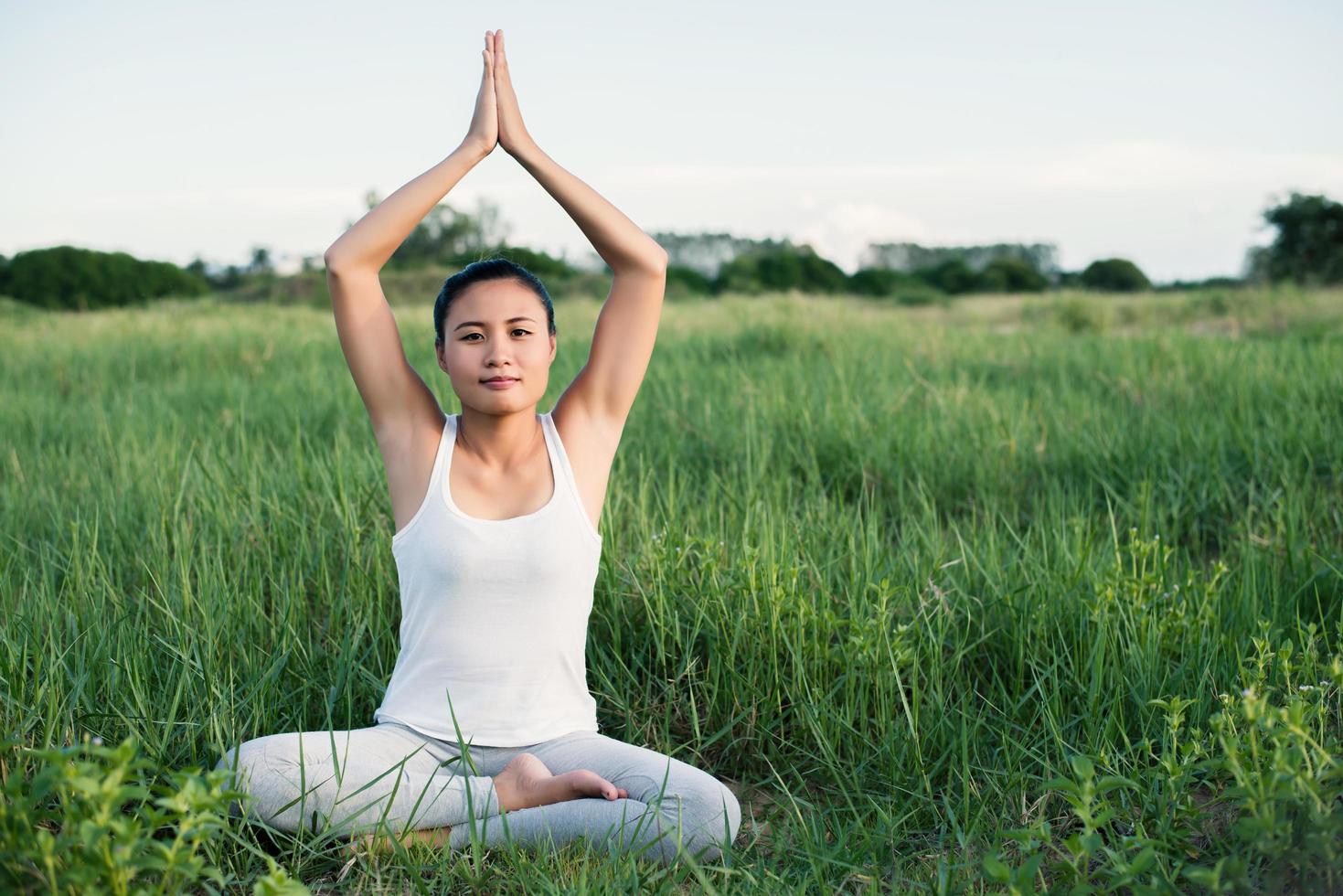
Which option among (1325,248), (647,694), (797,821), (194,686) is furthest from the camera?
(1325,248)

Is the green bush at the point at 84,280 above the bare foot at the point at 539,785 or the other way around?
above

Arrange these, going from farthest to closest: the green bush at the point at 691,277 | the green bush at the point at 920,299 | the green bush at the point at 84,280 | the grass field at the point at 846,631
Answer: the green bush at the point at 691,277 → the green bush at the point at 84,280 → the green bush at the point at 920,299 → the grass field at the point at 846,631

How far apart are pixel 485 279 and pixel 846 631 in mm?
1300

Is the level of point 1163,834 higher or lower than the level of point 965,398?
lower

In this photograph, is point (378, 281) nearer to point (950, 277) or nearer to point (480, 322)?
point (480, 322)

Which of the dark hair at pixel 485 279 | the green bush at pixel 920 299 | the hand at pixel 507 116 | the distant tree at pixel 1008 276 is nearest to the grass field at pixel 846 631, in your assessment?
the dark hair at pixel 485 279

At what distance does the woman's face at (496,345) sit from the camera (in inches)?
82.0

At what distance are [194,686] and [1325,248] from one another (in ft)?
73.3

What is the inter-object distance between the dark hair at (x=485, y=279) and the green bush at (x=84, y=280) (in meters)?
20.9

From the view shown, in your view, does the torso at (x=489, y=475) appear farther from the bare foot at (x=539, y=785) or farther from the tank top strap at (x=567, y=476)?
the bare foot at (x=539, y=785)

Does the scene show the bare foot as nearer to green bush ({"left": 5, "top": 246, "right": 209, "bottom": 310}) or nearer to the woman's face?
the woman's face

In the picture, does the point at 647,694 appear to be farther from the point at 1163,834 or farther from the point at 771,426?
the point at 771,426

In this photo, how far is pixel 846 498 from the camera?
395 centimetres

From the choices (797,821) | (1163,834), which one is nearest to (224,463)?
(797,821)
